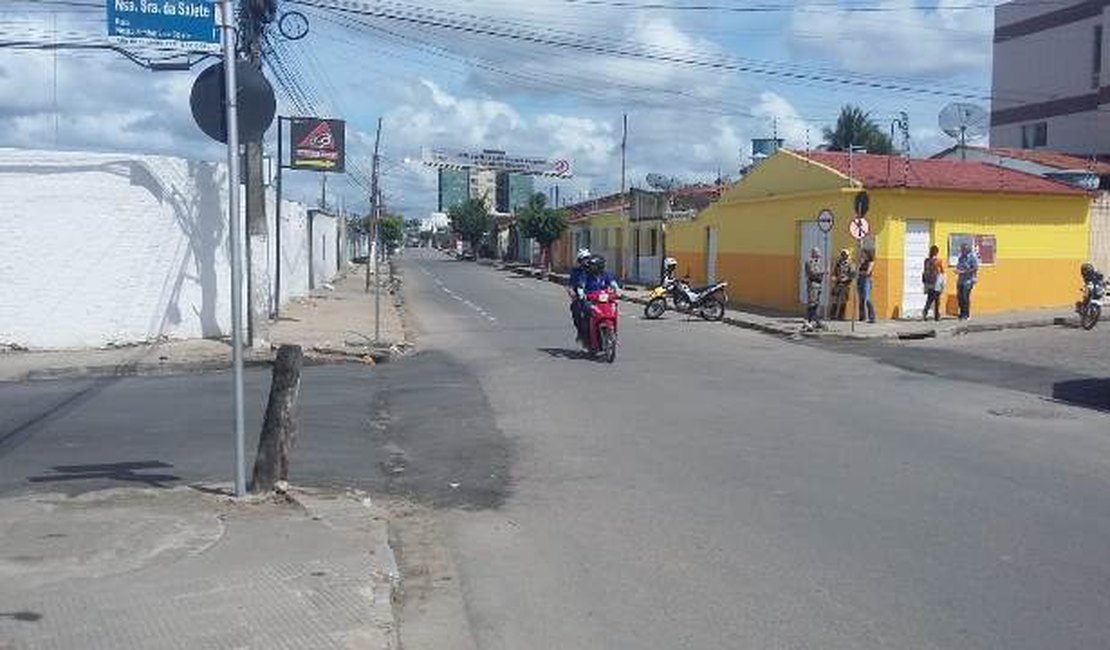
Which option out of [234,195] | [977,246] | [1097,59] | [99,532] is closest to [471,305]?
[977,246]

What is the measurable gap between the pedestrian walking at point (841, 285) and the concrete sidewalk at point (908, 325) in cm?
76

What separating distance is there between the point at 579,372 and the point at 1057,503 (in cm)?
884

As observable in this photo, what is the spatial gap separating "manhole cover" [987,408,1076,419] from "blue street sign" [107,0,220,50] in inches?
362

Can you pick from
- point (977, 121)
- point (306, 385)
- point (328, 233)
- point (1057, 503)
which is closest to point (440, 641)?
point (1057, 503)

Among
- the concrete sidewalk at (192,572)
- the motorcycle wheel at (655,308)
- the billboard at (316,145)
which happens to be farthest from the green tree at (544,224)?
the concrete sidewalk at (192,572)

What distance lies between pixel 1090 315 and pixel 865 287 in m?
4.42

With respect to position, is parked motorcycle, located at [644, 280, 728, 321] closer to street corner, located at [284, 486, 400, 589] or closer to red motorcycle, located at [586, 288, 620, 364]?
red motorcycle, located at [586, 288, 620, 364]

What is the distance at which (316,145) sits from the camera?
30234 mm

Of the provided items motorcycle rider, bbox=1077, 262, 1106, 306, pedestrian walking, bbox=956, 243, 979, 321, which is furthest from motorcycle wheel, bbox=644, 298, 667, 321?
motorcycle rider, bbox=1077, 262, 1106, 306

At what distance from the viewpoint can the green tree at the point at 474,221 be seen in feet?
342

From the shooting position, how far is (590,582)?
645 centimetres

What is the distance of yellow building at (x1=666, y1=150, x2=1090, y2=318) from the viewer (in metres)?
26.6

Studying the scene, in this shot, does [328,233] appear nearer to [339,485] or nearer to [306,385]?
[306,385]

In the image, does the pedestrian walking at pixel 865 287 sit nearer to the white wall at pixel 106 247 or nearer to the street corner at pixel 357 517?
the white wall at pixel 106 247
